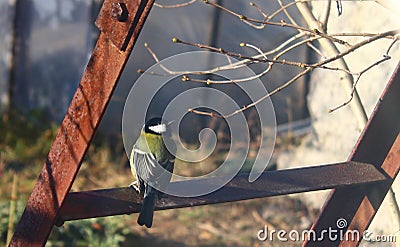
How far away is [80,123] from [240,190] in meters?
0.58

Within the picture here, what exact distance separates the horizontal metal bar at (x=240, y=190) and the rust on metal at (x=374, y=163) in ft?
0.16

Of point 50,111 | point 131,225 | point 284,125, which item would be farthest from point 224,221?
point 50,111

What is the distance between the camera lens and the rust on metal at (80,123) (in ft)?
6.53

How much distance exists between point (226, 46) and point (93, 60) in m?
4.79

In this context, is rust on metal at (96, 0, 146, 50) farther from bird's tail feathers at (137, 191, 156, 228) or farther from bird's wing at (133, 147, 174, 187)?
bird's wing at (133, 147, 174, 187)

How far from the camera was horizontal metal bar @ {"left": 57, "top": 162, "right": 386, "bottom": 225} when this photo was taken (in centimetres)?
213

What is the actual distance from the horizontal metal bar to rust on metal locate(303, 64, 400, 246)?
0.05 metres

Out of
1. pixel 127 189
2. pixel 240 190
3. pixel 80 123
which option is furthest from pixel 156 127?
pixel 80 123

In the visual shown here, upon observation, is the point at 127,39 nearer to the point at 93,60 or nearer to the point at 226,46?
the point at 93,60

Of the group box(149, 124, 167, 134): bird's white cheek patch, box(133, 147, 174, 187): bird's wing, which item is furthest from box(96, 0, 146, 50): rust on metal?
box(149, 124, 167, 134): bird's white cheek patch

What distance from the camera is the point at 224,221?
553 cm

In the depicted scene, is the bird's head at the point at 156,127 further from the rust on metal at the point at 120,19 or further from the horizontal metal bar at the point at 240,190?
the rust on metal at the point at 120,19

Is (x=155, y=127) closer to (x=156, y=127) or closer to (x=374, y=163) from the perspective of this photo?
(x=156, y=127)

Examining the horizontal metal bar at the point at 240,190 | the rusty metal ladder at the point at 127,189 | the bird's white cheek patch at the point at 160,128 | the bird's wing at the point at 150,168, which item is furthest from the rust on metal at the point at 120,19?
the bird's white cheek patch at the point at 160,128
